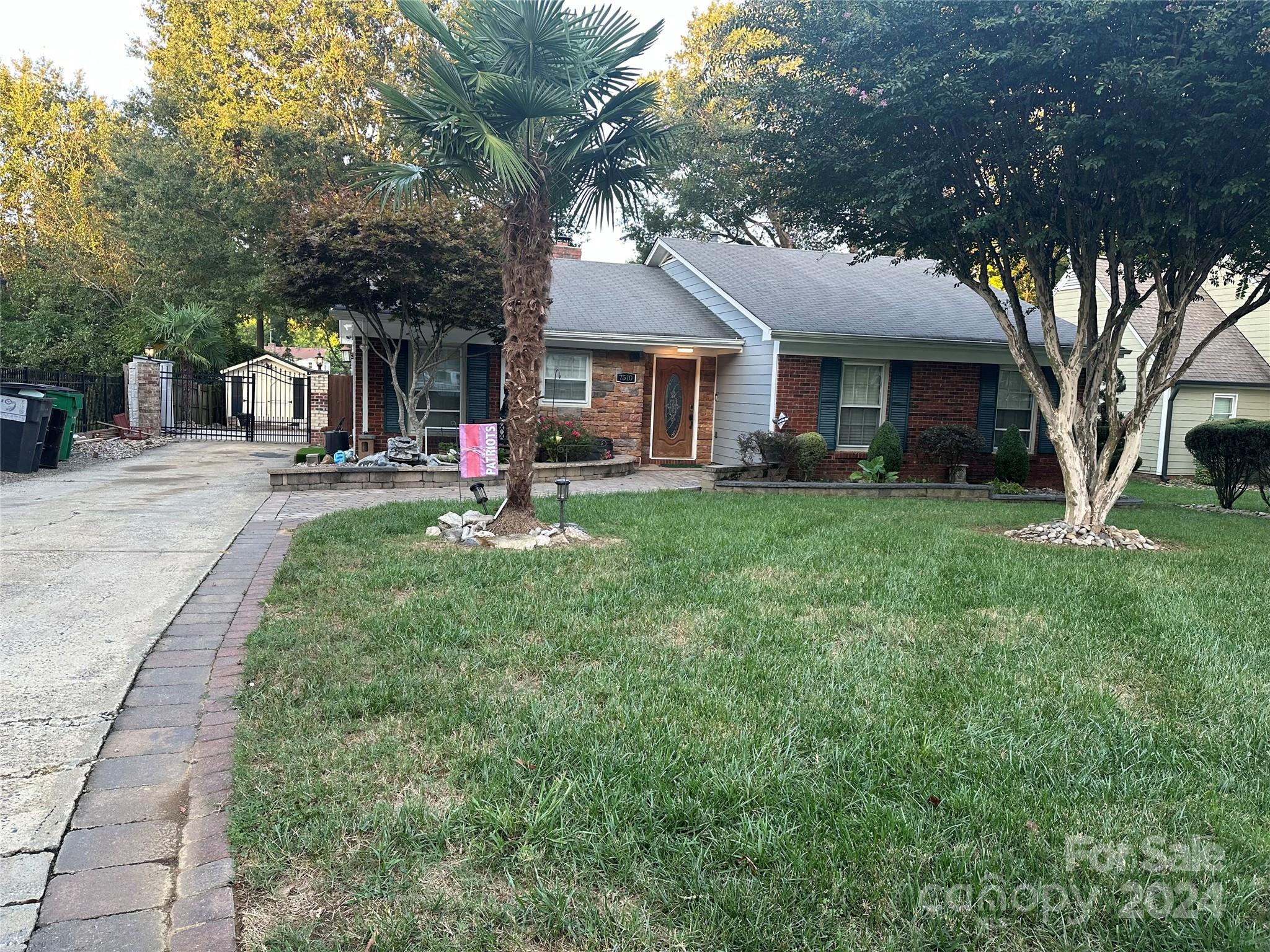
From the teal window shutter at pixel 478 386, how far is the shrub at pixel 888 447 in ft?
22.3

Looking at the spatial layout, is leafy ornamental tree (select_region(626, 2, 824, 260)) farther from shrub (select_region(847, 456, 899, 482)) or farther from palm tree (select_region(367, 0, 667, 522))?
palm tree (select_region(367, 0, 667, 522))

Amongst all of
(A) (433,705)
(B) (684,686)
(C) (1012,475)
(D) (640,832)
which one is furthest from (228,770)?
(C) (1012,475)

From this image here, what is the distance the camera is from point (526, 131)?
706 cm

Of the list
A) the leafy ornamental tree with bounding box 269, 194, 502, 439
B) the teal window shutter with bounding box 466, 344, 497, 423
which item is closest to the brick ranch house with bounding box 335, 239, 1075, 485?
the teal window shutter with bounding box 466, 344, 497, 423

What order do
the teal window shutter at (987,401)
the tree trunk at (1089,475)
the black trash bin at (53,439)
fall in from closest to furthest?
the tree trunk at (1089,475) < the black trash bin at (53,439) < the teal window shutter at (987,401)

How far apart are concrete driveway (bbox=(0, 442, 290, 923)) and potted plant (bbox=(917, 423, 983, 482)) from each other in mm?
10961

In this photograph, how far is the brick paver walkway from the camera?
7.01 ft

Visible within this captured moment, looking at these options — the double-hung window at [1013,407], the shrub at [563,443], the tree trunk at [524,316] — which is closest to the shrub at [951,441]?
the double-hung window at [1013,407]

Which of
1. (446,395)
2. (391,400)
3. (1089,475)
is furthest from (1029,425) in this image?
(391,400)

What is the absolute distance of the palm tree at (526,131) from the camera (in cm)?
660

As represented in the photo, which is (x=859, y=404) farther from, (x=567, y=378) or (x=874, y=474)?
(x=567, y=378)

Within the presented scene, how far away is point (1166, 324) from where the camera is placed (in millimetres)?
8508

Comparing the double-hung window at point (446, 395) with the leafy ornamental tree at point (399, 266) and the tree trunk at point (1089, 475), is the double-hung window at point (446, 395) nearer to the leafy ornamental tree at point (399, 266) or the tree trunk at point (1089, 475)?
the leafy ornamental tree at point (399, 266)

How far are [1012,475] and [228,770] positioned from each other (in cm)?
1410
